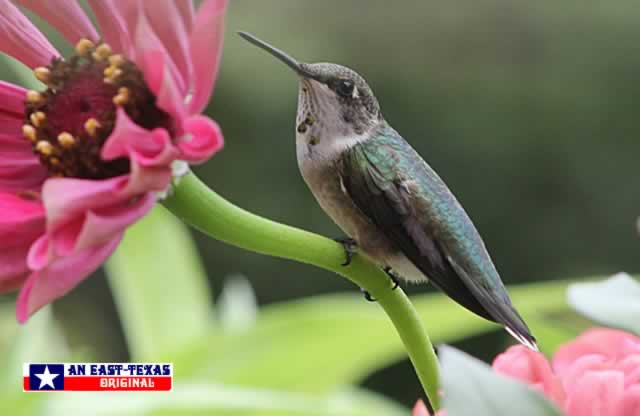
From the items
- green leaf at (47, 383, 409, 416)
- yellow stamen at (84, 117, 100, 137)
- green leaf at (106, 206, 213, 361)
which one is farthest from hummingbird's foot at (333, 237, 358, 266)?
green leaf at (106, 206, 213, 361)

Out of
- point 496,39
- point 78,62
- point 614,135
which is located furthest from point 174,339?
point 496,39

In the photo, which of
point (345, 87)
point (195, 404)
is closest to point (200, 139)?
point (345, 87)

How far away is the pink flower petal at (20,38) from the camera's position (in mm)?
366

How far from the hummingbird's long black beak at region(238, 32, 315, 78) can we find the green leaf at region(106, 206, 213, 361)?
698mm

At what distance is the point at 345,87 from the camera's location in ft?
1.75

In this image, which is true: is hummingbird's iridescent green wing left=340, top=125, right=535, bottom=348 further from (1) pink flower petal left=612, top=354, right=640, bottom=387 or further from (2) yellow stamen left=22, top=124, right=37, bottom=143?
(2) yellow stamen left=22, top=124, right=37, bottom=143

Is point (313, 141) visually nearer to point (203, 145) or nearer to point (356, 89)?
point (356, 89)

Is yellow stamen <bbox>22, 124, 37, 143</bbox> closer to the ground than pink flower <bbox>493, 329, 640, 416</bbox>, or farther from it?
farther from it

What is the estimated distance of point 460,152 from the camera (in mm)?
4895

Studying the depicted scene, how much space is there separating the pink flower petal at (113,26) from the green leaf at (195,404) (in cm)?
42

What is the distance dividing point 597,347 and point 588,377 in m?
0.06

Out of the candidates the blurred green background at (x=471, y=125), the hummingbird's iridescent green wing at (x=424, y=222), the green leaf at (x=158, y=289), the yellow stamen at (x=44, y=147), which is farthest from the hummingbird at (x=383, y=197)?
the blurred green background at (x=471, y=125)

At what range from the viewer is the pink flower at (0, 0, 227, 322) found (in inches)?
12.0

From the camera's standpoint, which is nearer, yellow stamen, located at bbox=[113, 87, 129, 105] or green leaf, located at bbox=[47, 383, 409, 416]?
yellow stamen, located at bbox=[113, 87, 129, 105]
